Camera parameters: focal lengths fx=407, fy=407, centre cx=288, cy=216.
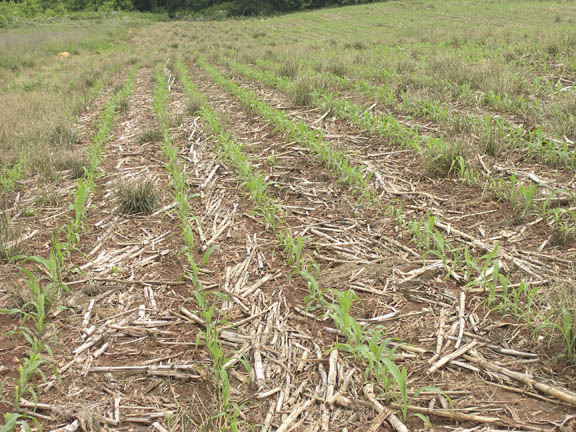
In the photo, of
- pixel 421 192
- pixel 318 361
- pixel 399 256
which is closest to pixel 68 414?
pixel 318 361

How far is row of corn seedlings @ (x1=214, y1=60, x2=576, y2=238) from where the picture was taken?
116 inches

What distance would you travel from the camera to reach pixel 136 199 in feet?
12.1

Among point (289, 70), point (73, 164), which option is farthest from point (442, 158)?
point (289, 70)

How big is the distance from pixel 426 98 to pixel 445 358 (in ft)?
15.1

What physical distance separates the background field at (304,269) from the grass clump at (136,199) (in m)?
0.02

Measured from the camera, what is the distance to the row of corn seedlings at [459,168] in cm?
295

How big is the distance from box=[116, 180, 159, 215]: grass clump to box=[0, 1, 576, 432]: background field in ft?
0.08

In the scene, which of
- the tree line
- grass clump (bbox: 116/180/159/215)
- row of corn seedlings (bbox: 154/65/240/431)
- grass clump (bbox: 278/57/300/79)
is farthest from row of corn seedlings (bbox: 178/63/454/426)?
the tree line

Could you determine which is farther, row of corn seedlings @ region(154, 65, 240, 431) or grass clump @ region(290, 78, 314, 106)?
grass clump @ region(290, 78, 314, 106)

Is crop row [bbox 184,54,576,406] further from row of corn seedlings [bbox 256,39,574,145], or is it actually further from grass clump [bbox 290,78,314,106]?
grass clump [bbox 290,78,314,106]

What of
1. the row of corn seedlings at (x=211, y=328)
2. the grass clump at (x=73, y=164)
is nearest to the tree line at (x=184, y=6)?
the grass clump at (x=73, y=164)

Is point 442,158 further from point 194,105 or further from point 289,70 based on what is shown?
point 289,70

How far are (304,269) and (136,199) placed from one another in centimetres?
186

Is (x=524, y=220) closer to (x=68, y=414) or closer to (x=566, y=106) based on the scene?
(x=566, y=106)
